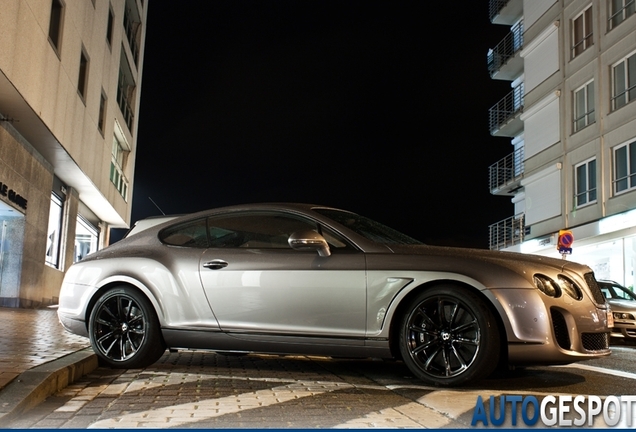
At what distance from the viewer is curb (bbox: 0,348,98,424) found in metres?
4.33

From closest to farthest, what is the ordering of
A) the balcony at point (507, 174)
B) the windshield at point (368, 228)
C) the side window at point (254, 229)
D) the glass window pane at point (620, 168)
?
1. the windshield at point (368, 228)
2. the side window at point (254, 229)
3. the glass window pane at point (620, 168)
4. the balcony at point (507, 174)

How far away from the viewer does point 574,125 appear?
26.4m

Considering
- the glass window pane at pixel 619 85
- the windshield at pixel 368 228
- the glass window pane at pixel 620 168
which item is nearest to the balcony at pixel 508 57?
the glass window pane at pixel 619 85

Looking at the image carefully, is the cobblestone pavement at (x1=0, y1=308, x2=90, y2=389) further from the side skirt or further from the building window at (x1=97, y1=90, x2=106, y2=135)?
the building window at (x1=97, y1=90, x2=106, y2=135)

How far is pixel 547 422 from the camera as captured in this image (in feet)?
13.8

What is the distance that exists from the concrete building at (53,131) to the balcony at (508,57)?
17210 mm

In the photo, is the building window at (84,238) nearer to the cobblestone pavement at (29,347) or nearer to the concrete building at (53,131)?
the concrete building at (53,131)

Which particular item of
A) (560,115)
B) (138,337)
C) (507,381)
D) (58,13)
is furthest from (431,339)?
(560,115)

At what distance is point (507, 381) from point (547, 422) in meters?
1.75

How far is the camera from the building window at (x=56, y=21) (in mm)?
18719

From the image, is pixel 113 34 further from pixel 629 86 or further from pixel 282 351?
pixel 282 351

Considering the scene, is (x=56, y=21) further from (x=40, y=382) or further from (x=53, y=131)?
(x=40, y=382)

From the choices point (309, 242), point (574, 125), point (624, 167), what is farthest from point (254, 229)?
point (574, 125)

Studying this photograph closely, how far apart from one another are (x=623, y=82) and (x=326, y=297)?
66.1 feet
